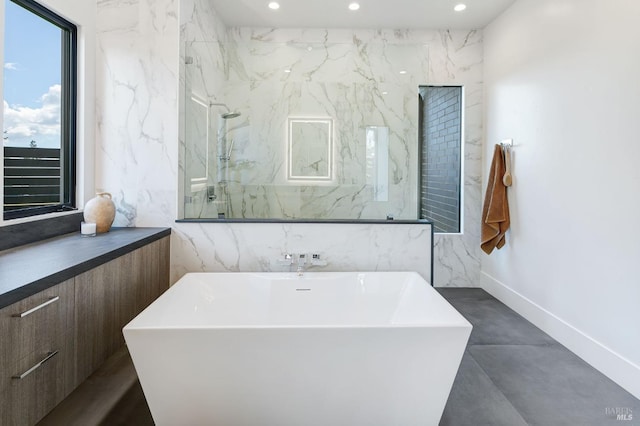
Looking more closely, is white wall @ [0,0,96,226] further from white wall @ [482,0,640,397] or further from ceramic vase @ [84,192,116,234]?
white wall @ [482,0,640,397]

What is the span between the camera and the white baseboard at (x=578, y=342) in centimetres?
231

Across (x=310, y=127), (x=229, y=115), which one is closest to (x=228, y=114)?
(x=229, y=115)

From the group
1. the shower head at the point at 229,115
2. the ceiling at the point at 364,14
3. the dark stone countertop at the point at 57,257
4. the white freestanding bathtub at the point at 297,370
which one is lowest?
the white freestanding bathtub at the point at 297,370

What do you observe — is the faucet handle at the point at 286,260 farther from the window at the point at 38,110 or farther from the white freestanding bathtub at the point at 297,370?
the window at the point at 38,110

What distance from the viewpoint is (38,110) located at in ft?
8.05

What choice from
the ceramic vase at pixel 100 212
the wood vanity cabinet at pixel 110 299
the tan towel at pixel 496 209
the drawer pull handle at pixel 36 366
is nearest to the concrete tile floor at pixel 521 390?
the wood vanity cabinet at pixel 110 299

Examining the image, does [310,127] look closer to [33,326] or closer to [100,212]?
[100,212]

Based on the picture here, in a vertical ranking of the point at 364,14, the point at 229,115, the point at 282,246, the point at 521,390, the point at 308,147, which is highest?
the point at 364,14

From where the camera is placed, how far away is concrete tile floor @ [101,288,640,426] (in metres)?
1.99

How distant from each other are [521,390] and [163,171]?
2.83 metres

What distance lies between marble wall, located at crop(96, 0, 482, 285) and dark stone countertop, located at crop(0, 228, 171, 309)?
269mm

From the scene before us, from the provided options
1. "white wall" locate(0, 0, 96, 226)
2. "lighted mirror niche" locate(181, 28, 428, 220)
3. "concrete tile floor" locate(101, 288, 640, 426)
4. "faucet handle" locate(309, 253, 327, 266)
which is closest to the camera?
"concrete tile floor" locate(101, 288, 640, 426)

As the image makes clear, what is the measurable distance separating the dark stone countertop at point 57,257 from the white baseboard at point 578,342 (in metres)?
3.09

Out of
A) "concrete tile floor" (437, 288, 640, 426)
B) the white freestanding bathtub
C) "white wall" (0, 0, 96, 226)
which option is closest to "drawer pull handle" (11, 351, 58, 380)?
the white freestanding bathtub
